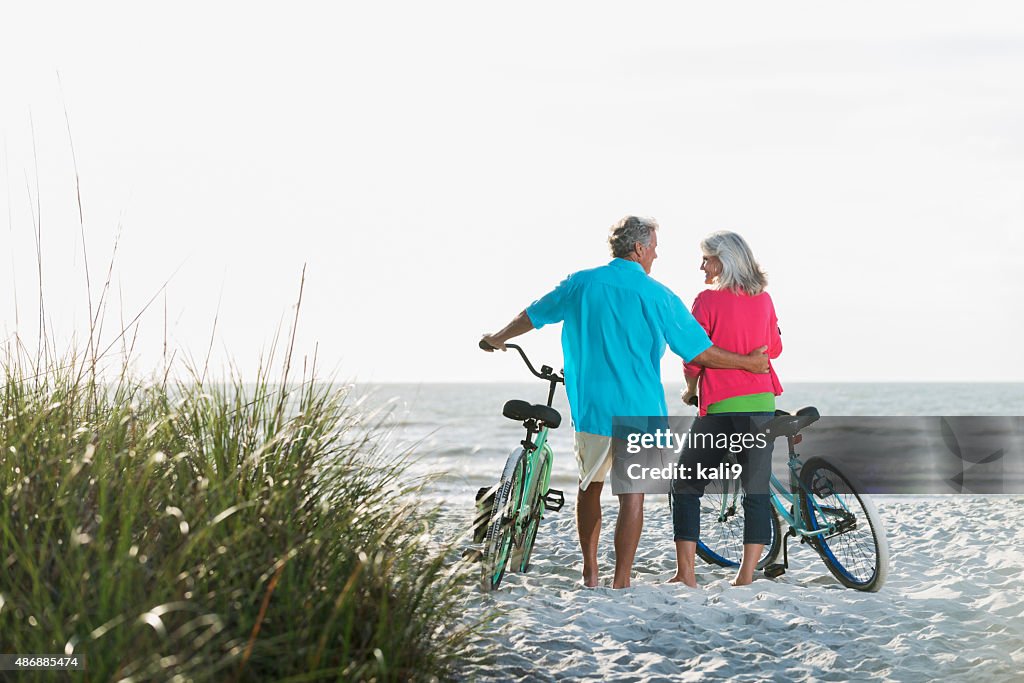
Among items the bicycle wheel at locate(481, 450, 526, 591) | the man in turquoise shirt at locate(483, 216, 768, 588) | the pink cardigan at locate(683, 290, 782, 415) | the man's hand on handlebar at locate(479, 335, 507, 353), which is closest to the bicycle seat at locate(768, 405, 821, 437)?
the pink cardigan at locate(683, 290, 782, 415)

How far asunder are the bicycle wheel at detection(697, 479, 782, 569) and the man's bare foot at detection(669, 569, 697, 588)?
21.9 inches

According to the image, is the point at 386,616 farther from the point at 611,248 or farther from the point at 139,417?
the point at 611,248

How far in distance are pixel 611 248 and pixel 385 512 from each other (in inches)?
91.9

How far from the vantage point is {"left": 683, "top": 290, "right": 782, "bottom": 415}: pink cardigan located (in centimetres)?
579

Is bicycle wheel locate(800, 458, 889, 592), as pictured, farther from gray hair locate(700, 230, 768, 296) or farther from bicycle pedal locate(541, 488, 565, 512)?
bicycle pedal locate(541, 488, 565, 512)

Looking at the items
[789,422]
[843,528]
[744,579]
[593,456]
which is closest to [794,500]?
[843,528]

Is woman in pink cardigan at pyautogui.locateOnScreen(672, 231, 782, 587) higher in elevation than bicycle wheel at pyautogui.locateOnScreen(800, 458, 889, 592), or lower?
higher

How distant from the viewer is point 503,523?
543cm

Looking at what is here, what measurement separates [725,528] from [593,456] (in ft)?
4.83

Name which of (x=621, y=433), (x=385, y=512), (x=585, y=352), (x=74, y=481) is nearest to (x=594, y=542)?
(x=621, y=433)

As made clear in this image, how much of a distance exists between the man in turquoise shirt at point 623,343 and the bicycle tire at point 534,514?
20 cm

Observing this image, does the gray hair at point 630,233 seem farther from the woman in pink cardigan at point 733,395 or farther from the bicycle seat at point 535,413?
the bicycle seat at point 535,413

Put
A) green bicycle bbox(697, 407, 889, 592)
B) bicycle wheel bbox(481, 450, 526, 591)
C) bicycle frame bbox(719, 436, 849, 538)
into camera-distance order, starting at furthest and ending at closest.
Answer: bicycle frame bbox(719, 436, 849, 538), green bicycle bbox(697, 407, 889, 592), bicycle wheel bbox(481, 450, 526, 591)

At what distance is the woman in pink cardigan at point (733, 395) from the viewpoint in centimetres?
577
